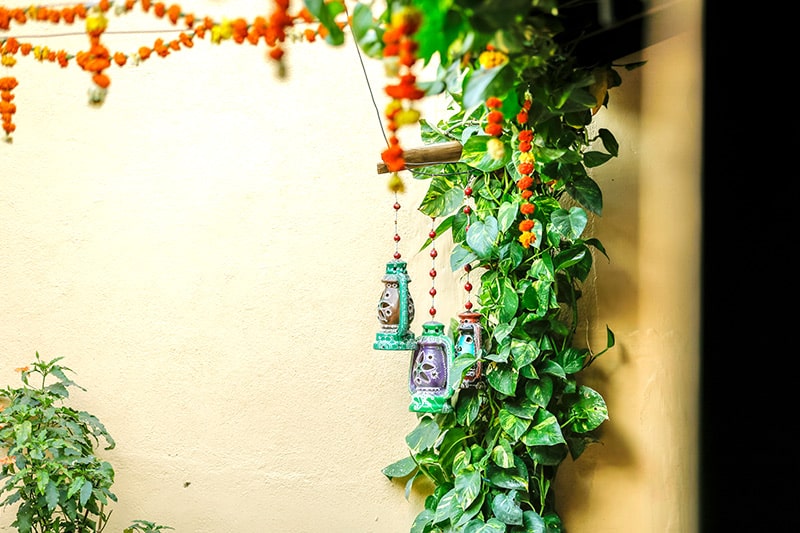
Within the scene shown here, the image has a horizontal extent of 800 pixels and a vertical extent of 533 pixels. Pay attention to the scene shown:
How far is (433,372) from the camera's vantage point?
2002mm

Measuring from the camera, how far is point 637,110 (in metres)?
1.95

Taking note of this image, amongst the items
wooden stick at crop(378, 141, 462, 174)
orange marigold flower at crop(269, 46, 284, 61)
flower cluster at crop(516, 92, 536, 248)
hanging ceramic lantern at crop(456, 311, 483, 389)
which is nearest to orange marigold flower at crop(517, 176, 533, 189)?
flower cluster at crop(516, 92, 536, 248)

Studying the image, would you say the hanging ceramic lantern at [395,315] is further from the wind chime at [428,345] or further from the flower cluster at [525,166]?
the flower cluster at [525,166]

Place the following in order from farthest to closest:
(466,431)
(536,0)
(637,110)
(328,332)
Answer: (328,332) < (466,431) < (637,110) < (536,0)

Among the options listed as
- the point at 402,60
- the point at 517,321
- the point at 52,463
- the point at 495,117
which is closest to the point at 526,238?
the point at 517,321

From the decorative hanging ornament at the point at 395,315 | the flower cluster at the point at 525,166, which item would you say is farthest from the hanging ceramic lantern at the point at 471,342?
the flower cluster at the point at 525,166

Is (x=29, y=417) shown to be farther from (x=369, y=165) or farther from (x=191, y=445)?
(x=369, y=165)

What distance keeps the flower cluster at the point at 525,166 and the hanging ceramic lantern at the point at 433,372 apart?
404 mm

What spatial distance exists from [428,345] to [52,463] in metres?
1.15

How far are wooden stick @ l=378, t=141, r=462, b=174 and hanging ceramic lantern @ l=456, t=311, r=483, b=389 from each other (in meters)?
0.42

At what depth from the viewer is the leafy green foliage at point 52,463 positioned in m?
2.15

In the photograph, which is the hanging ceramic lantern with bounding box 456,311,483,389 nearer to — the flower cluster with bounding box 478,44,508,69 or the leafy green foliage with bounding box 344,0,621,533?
the leafy green foliage with bounding box 344,0,621,533

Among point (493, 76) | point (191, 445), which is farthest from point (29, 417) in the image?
point (493, 76)

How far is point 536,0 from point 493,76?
0.11m
